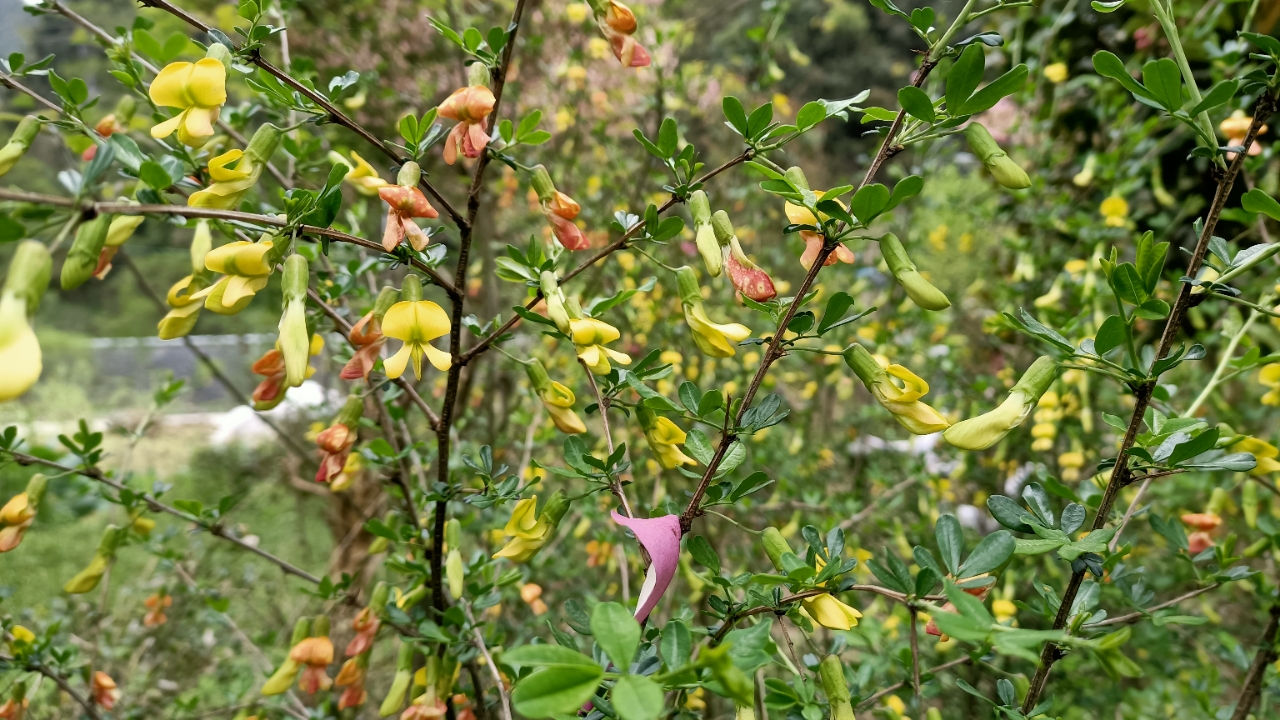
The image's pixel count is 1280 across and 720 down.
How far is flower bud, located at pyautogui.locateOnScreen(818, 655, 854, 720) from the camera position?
407mm

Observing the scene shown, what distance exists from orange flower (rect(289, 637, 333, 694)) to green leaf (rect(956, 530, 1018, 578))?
61 centimetres

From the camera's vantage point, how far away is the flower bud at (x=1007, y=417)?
0.40 m

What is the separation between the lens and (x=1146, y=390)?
391 millimetres

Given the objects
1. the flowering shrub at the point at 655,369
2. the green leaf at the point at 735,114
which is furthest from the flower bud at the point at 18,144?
the green leaf at the point at 735,114

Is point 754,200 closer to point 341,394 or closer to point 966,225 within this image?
point 341,394

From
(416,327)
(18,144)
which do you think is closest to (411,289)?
(416,327)

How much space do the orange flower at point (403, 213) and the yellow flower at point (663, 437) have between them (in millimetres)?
195

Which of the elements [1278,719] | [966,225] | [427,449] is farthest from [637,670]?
[966,225]

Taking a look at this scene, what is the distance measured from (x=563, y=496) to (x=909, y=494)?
149 cm

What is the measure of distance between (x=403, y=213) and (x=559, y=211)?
127 mm

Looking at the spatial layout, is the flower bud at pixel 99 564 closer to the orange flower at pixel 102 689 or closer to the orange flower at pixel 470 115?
the orange flower at pixel 102 689

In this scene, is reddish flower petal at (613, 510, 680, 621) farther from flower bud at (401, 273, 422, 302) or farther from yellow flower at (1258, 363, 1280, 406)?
yellow flower at (1258, 363, 1280, 406)

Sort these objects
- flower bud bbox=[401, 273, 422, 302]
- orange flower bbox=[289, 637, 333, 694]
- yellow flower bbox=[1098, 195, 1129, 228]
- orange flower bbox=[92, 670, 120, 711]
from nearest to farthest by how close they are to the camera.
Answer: flower bud bbox=[401, 273, 422, 302] → orange flower bbox=[289, 637, 333, 694] → orange flower bbox=[92, 670, 120, 711] → yellow flower bbox=[1098, 195, 1129, 228]

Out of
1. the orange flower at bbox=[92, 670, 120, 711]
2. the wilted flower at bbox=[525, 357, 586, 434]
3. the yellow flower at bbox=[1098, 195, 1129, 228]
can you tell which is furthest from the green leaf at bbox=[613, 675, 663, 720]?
the yellow flower at bbox=[1098, 195, 1129, 228]
